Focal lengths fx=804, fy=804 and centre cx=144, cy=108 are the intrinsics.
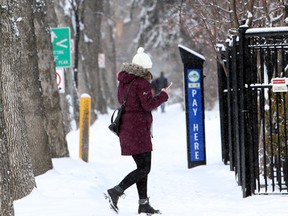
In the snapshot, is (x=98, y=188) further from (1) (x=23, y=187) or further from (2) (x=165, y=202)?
(1) (x=23, y=187)

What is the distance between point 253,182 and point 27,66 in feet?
13.7

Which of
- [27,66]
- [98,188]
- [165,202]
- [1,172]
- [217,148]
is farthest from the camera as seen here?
[217,148]

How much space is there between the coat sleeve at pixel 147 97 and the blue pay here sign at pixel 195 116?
6.01 metres

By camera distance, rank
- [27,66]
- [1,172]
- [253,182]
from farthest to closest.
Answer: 1. [27,66]
2. [253,182]
3. [1,172]

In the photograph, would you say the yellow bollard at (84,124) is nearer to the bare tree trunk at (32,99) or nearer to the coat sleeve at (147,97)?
the bare tree trunk at (32,99)

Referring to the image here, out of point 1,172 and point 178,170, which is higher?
point 1,172

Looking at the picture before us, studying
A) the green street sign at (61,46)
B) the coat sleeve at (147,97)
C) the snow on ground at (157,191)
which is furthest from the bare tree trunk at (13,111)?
the green street sign at (61,46)

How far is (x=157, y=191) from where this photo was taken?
1170cm

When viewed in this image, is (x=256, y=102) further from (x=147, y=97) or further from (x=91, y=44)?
(x=91, y=44)

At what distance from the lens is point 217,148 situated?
18.8 metres

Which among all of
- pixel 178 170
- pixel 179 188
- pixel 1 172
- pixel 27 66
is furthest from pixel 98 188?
pixel 1 172

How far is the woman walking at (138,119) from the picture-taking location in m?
8.63

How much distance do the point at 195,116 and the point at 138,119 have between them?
244 inches

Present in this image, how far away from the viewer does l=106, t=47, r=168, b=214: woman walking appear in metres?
8.63
